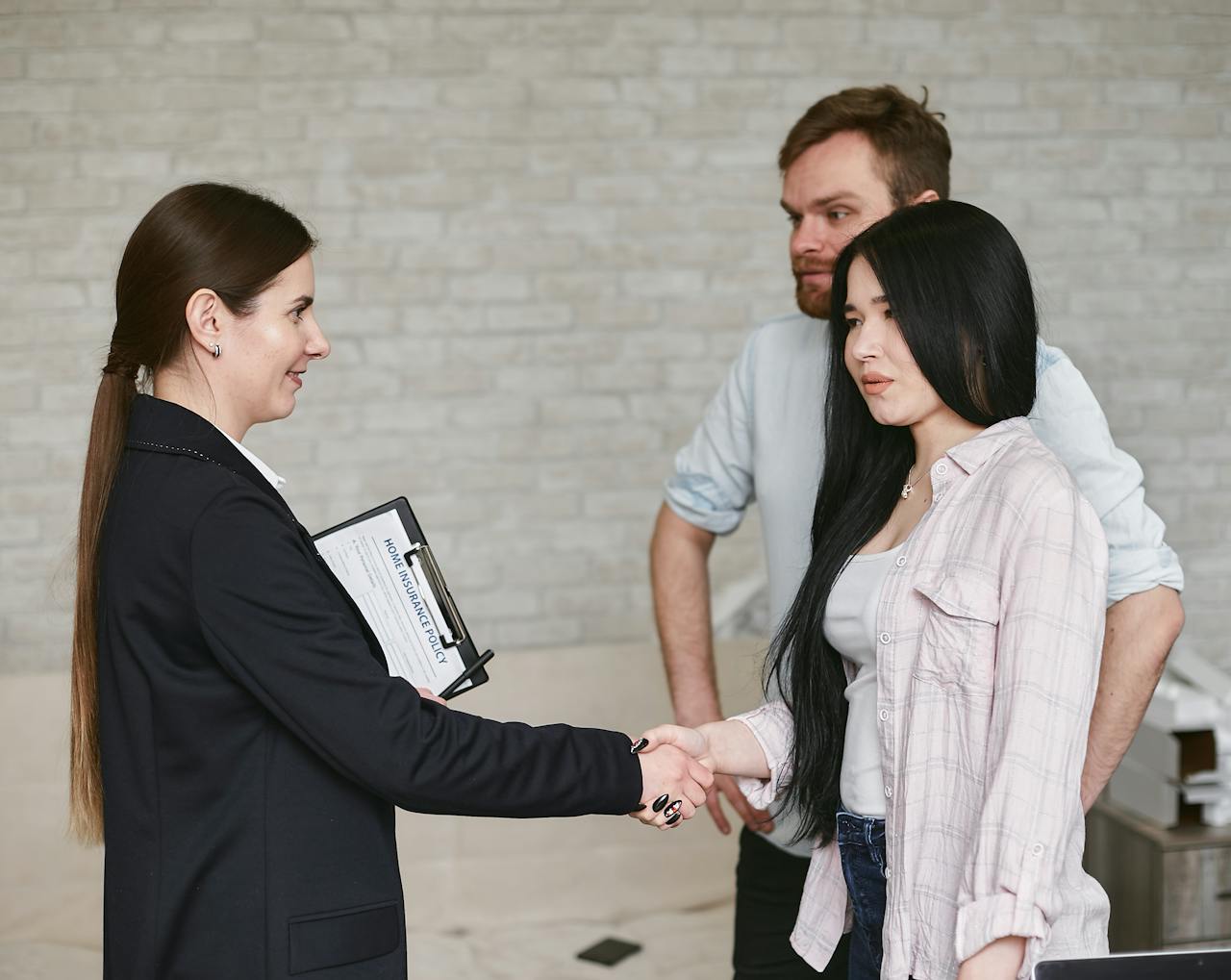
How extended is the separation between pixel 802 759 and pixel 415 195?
98.1 inches

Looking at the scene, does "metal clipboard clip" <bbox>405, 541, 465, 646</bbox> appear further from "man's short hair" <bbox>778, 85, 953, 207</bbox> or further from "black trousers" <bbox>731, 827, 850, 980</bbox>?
"man's short hair" <bbox>778, 85, 953, 207</bbox>

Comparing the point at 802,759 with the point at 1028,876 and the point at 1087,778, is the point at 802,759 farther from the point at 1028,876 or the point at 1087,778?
the point at 1028,876

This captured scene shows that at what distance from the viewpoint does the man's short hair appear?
2031mm

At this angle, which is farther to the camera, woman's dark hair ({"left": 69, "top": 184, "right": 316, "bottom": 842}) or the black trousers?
the black trousers

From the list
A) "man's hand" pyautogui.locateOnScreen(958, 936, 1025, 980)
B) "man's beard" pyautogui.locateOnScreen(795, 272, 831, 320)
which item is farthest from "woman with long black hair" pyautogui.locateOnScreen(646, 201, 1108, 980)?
"man's beard" pyautogui.locateOnScreen(795, 272, 831, 320)

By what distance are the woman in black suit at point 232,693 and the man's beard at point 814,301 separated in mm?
861

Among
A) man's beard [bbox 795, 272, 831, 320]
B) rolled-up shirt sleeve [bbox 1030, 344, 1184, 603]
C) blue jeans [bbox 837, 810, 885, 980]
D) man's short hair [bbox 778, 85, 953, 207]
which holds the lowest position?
blue jeans [bbox 837, 810, 885, 980]

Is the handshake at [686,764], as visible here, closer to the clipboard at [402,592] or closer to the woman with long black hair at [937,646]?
the woman with long black hair at [937,646]

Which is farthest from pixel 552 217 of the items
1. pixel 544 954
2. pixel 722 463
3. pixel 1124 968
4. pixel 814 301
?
pixel 1124 968

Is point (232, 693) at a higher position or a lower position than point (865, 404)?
lower

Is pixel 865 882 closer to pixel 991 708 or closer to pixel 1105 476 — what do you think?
pixel 991 708

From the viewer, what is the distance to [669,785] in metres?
1.67

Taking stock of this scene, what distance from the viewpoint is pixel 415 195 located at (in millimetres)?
3795

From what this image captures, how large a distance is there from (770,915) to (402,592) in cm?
84
